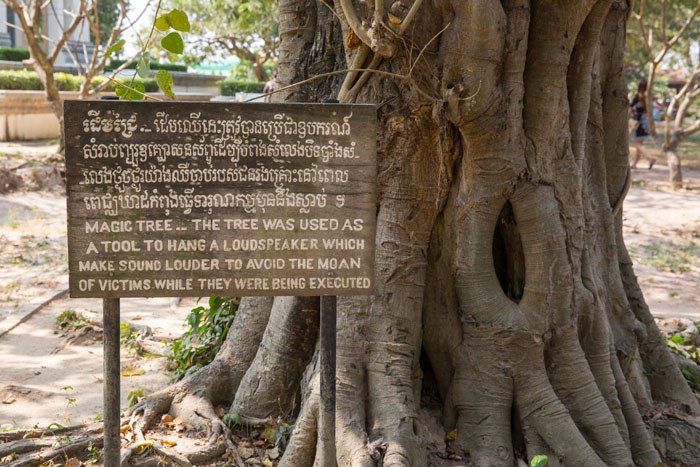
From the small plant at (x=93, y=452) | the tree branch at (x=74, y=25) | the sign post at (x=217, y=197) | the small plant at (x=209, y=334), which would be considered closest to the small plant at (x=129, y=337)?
the small plant at (x=209, y=334)

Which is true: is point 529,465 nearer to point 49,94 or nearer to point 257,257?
point 257,257

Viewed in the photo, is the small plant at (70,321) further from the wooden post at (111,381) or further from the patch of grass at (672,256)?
the patch of grass at (672,256)

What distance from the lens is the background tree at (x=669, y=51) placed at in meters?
16.6

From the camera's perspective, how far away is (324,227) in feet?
10.7

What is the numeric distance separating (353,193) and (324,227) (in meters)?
0.17

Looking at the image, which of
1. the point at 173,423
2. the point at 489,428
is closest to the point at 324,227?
the point at 489,428

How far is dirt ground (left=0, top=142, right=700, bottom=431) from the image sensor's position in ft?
18.2

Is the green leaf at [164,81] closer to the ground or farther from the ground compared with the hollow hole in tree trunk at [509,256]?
farther from the ground

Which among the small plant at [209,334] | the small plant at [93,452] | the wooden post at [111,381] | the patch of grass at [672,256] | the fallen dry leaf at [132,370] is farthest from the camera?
the patch of grass at [672,256]

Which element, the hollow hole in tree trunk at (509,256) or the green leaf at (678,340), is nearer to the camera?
the hollow hole in tree trunk at (509,256)

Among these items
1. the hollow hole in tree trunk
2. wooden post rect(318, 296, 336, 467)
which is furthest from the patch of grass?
wooden post rect(318, 296, 336, 467)

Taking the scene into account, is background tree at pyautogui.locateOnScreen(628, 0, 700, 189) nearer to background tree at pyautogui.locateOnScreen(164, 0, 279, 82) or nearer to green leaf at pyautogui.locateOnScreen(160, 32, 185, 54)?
background tree at pyautogui.locateOnScreen(164, 0, 279, 82)

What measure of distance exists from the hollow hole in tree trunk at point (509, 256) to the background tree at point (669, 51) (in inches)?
503

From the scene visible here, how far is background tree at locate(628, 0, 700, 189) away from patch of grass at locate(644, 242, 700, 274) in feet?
A: 17.9
